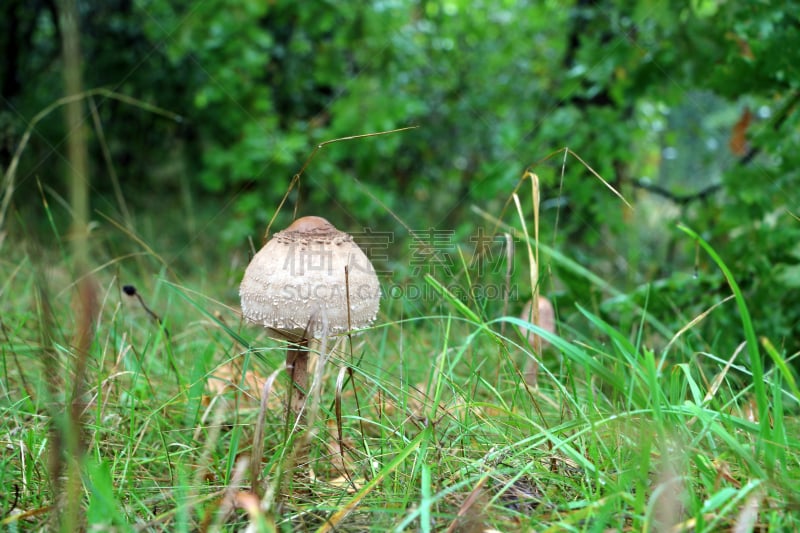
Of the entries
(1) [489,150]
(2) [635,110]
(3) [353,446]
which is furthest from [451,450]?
(1) [489,150]

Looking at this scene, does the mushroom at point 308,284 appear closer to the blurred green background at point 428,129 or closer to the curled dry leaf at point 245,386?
the curled dry leaf at point 245,386

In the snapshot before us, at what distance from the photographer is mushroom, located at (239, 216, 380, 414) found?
61.7 inches

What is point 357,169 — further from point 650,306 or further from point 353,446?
point 353,446

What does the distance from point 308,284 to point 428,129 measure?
12.8 feet

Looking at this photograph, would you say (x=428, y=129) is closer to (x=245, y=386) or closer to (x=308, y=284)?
(x=245, y=386)

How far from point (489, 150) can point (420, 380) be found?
374 cm

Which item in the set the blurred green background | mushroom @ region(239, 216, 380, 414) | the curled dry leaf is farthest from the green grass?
the blurred green background

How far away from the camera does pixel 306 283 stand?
1560 millimetres

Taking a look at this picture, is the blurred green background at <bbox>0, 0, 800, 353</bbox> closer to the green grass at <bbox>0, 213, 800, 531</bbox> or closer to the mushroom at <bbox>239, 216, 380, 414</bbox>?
the mushroom at <bbox>239, 216, 380, 414</bbox>

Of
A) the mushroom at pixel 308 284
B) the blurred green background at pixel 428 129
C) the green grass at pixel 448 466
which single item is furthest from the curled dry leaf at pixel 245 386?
the blurred green background at pixel 428 129

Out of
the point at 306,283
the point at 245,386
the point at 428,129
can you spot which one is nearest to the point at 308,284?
the point at 306,283

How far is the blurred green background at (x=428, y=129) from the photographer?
2508 millimetres

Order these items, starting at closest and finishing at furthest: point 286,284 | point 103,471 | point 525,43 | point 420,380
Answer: point 103,471, point 286,284, point 420,380, point 525,43

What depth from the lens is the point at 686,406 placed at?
127 centimetres
